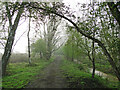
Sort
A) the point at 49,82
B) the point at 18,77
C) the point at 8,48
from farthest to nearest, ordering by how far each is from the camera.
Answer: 1. the point at 8,48
2. the point at 18,77
3. the point at 49,82

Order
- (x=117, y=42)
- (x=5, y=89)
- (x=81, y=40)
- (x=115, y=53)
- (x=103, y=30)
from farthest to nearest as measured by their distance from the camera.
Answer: (x=81, y=40)
(x=5, y=89)
(x=103, y=30)
(x=115, y=53)
(x=117, y=42)

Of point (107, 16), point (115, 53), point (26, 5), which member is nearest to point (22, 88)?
point (26, 5)

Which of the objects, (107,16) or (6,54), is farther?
(6,54)

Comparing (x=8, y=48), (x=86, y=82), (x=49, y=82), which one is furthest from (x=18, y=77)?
(x=86, y=82)

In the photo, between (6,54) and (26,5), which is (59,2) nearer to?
(26,5)

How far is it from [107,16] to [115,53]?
114cm

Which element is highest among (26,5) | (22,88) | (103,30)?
(26,5)

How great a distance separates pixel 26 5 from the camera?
324 cm

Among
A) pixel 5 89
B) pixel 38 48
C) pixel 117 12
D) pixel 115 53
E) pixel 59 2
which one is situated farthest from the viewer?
pixel 38 48

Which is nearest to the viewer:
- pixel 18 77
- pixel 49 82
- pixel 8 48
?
pixel 49 82

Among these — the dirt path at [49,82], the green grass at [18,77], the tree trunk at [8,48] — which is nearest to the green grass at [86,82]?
the dirt path at [49,82]

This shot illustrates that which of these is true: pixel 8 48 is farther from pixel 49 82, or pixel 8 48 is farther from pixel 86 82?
pixel 86 82

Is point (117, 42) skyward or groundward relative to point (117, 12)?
groundward

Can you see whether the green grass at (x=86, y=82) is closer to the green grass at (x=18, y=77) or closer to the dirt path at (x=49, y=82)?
the dirt path at (x=49, y=82)
